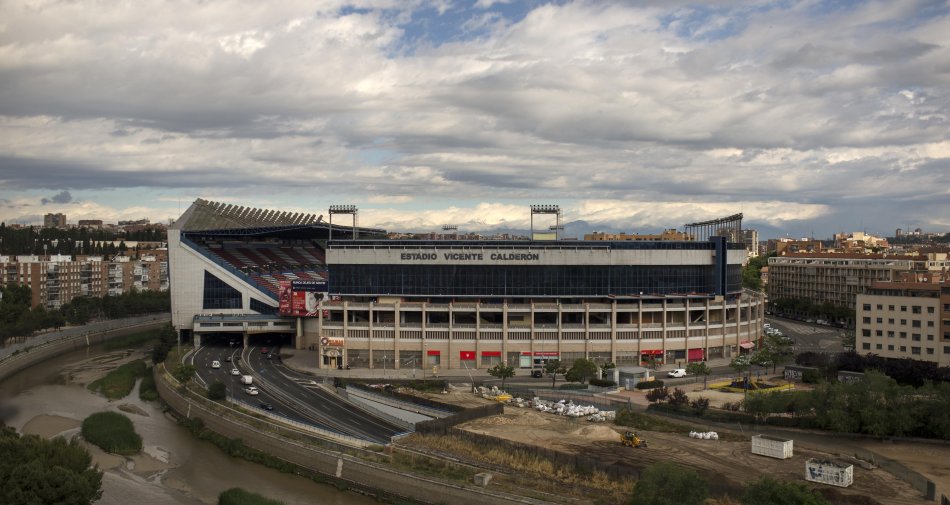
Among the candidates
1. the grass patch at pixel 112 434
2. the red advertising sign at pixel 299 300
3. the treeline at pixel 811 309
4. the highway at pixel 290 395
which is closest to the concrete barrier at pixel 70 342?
the highway at pixel 290 395

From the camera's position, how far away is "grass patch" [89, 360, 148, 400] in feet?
268

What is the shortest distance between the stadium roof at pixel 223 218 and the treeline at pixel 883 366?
76556 mm

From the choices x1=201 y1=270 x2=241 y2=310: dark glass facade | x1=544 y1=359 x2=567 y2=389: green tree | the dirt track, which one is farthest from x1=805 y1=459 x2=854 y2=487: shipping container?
x1=201 y1=270 x2=241 y2=310: dark glass facade

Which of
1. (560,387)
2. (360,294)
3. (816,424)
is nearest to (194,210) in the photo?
(360,294)

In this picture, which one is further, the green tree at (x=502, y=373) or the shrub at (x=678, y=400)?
the green tree at (x=502, y=373)

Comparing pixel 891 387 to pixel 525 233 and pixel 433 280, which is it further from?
pixel 525 233

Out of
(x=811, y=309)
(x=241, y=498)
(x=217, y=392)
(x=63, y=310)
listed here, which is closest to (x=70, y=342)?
(x=63, y=310)

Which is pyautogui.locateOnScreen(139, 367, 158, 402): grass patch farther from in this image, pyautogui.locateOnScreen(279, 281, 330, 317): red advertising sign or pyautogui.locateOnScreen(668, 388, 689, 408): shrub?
pyautogui.locateOnScreen(668, 388, 689, 408): shrub

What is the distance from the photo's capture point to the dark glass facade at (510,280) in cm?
8631

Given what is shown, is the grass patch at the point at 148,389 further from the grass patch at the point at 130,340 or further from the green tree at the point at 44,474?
the green tree at the point at 44,474

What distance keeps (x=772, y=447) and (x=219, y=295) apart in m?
76.3

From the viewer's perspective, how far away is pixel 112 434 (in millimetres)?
63125

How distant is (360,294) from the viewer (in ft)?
289

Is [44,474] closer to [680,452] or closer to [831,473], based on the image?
[680,452]
